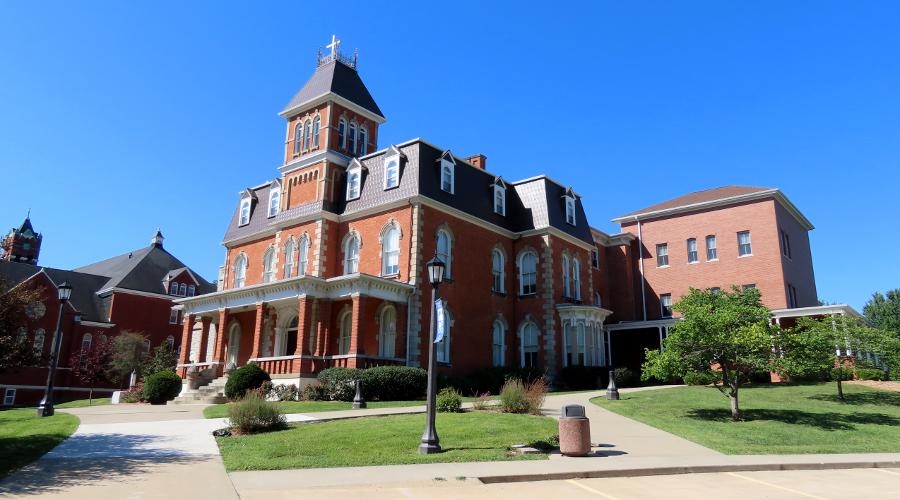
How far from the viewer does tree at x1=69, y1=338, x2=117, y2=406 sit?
146 ft

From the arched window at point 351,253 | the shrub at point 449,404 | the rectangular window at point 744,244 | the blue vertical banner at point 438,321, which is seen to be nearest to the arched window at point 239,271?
the arched window at point 351,253

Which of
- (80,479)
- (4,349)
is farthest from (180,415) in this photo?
(80,479)

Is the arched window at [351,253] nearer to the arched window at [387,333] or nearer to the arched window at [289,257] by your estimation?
the arched window at [289,257]

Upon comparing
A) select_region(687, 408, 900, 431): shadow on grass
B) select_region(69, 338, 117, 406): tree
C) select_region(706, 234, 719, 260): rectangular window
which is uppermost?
select_region(706, 234, 719, 260): rectangular window

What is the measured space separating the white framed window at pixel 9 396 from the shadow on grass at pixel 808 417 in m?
45.4

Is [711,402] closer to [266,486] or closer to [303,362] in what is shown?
[303,362]

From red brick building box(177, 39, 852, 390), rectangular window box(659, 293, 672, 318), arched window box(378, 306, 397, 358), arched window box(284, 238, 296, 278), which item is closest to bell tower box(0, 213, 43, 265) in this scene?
red brick building box(177, 39, 852, 390)

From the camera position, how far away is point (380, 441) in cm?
1344

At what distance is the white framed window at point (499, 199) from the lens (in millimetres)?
35250

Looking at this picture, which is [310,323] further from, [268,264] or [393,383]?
[268,264]

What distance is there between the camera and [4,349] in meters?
14.8

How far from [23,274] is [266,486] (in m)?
50.1

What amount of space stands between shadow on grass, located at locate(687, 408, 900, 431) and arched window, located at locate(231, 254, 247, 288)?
26.9 m

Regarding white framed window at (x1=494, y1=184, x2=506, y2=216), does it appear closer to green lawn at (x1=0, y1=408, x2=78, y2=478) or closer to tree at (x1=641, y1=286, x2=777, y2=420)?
tree at (x1=641, y1=286, x2=777, y2=420)
